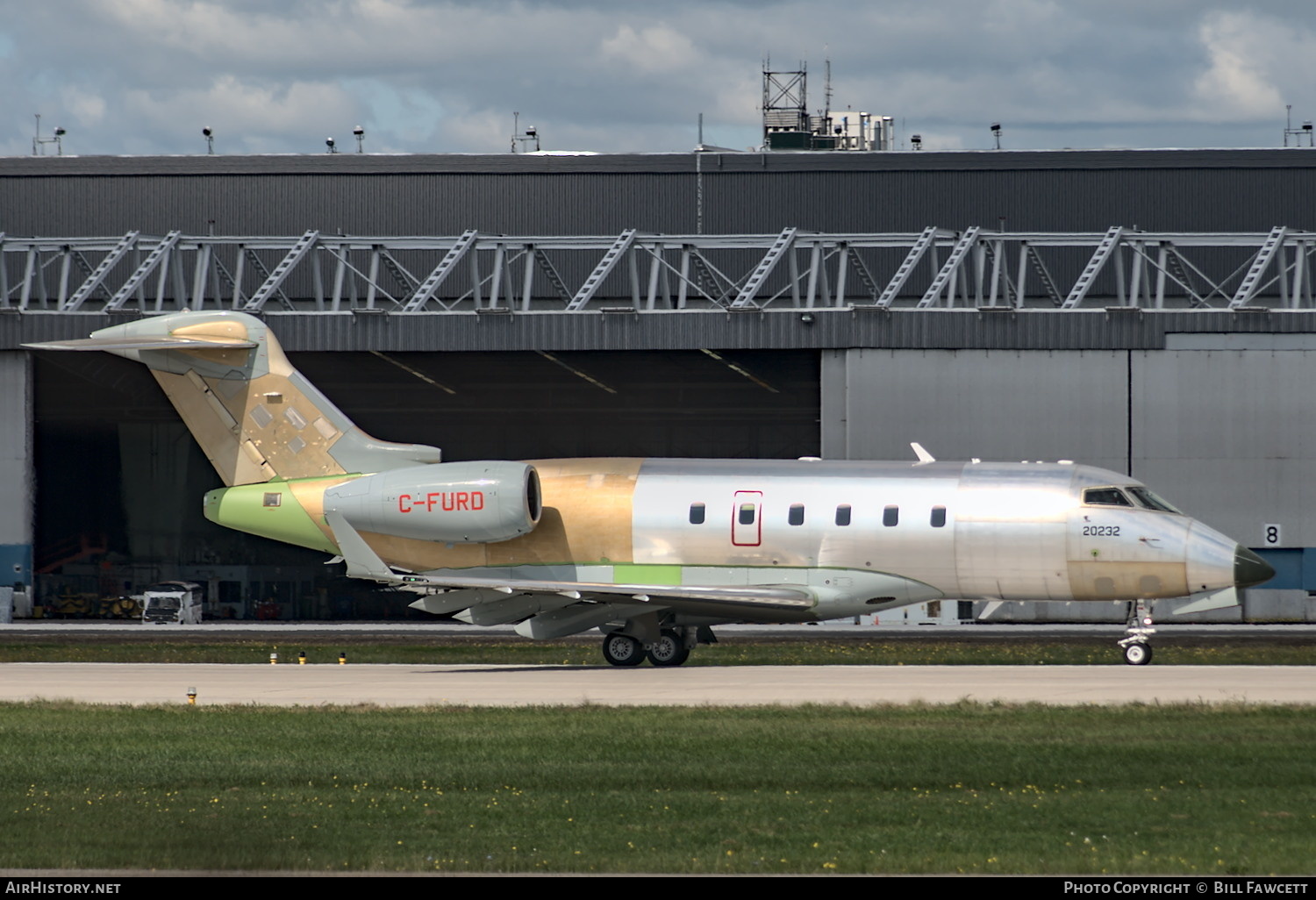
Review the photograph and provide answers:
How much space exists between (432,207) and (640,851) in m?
47.1

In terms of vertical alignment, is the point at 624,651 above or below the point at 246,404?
below

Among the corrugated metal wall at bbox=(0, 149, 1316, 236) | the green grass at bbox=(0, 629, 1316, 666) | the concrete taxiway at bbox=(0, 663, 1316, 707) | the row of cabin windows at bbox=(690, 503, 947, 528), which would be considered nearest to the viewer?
the concrete taxiway at bbox=(0, 663, 1316, 707)

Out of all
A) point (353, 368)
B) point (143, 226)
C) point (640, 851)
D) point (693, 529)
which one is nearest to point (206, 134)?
point (143, 226)

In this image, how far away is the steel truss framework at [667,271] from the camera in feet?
152

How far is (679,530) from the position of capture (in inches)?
1179

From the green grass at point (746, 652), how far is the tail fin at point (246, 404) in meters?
4.39

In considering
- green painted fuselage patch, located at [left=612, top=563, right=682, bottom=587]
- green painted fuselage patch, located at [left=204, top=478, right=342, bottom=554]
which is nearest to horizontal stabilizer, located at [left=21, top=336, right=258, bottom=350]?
green painted fuselage patch, located at [left=204, top=478, right=342, bottom=554]

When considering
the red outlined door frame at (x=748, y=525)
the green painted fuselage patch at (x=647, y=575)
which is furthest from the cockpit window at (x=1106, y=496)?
the green painted fuselage patch at (x=647, y=575)

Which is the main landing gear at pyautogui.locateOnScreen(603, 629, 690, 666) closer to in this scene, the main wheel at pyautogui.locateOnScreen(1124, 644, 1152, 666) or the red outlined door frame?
the red outlined door frame

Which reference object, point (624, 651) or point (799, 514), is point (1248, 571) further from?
point (624, 651)

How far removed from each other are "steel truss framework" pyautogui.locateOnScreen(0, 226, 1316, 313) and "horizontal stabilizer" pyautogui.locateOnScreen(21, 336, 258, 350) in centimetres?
1366

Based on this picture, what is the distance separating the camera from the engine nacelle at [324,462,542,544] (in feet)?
97.9

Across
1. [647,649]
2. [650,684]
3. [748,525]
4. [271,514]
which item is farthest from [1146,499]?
[271,514]

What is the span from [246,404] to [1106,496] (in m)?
17.0
